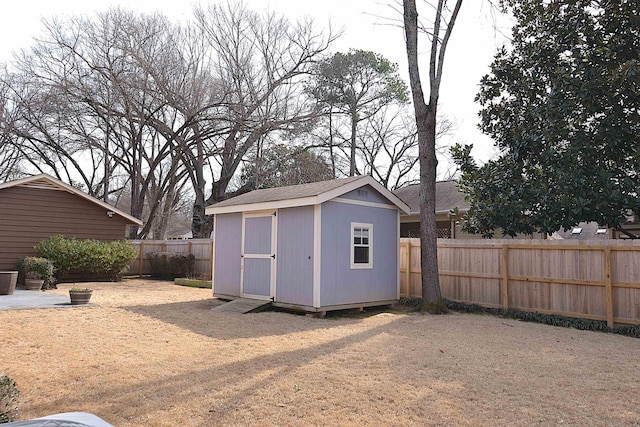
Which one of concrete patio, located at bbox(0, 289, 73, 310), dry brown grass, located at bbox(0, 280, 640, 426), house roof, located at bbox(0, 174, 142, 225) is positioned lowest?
dry brown grass, located at bbox(0, 280, 640, 426)

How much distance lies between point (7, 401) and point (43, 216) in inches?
544

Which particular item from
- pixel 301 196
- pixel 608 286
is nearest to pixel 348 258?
pixel 301 196

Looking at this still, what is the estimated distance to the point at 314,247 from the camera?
362 inches

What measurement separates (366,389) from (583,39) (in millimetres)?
9126

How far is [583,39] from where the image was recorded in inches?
386

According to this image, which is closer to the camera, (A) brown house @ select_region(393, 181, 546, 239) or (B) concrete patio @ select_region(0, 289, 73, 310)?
(B) concrete patio @ select_region(0, 289, 73, 310)

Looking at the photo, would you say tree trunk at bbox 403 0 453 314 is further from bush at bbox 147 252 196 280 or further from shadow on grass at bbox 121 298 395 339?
bush at bbox 147 252 196 280

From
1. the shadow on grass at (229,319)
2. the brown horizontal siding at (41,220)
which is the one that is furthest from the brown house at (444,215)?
the brown horizontal siding at (41,220)

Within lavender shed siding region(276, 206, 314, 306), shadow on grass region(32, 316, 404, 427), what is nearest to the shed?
lavender shed siding region(276, 206, 314, 306)

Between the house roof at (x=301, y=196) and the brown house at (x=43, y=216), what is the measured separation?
6.87 m

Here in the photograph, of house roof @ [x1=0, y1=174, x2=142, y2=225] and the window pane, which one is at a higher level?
house roof @ [x1=0, y1=174, x2=142, y2=225]

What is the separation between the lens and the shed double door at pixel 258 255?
33.0 ft

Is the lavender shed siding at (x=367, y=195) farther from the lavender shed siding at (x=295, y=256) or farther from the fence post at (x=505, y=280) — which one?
the fence post at (x=505, y=280)

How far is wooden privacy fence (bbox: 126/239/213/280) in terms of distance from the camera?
1753 cm
